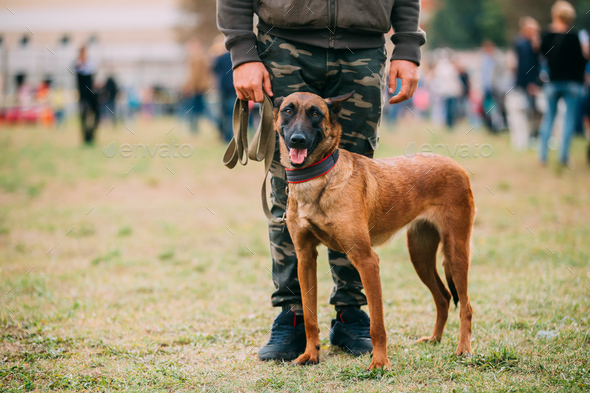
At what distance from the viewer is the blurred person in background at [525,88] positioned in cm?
1065

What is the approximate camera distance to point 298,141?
99.2 inches

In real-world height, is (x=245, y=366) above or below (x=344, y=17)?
below

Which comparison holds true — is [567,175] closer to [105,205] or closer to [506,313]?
[506,313]

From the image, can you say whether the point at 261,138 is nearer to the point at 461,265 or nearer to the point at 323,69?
the point at 323,69

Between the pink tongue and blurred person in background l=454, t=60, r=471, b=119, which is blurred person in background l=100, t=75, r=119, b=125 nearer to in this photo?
blurred person in background l=454, t=60, r=471, b=119

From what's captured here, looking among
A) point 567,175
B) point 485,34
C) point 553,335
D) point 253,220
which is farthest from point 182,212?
point 485,34

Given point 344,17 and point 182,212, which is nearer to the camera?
point 344,17

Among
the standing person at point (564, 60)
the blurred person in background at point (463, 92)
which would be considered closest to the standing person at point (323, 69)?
the standing person at point (564, 60)

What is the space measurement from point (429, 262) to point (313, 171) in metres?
1.09

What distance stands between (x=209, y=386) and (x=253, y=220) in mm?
4236

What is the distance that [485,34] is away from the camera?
49.9 metres

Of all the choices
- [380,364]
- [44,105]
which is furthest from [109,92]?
[380,364]

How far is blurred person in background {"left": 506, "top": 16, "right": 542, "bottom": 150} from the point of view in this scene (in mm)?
10648

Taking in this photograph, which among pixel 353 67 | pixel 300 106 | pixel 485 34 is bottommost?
pixel 300 106
